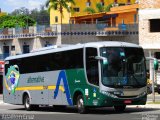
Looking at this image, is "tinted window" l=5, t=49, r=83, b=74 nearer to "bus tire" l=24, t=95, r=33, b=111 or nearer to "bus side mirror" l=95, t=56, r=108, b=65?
"bus side mirror" l=95, t=56, r=108, b=65

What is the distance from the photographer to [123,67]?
81.1ft

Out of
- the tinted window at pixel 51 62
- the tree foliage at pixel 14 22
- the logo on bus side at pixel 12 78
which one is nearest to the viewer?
the tinted window at pixel 51 62

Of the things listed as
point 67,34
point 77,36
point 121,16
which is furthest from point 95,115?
point 121,16

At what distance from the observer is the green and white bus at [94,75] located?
80.5 feet

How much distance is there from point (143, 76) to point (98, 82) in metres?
2.32

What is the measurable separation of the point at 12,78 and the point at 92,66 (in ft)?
32.6

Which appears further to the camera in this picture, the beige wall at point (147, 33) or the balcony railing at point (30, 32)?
the balcony railing at point (30, 32)

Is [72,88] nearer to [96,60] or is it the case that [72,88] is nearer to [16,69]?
[96,60]

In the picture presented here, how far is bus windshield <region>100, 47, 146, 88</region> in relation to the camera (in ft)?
80.3

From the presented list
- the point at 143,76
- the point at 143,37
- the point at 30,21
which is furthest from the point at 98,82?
the point at 30,21

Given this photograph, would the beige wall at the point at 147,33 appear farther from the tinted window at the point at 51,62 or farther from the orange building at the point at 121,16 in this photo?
the tinted window at the point at 51,62

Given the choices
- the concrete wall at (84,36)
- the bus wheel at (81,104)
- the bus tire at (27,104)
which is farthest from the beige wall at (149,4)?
the bus wheel at (81,104)

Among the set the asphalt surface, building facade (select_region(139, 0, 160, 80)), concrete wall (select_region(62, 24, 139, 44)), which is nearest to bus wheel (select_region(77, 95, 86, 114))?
the asphalt surface

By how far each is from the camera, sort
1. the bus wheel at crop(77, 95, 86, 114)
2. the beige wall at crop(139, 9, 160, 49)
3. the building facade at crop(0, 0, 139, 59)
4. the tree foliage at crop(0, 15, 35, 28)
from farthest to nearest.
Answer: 1. the tree foliage at crop(0, 15, 35, 28)
2. the building facade at crop(0, 0, 139, 59)
3. the beige wall at crop(139, 9, 160, 49)
4. the bus wheel at crop(77, 95, 86, 114)
